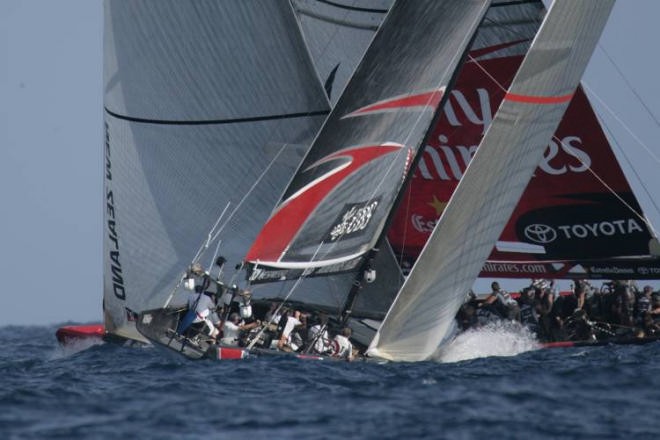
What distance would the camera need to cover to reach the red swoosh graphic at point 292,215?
20.5 metres

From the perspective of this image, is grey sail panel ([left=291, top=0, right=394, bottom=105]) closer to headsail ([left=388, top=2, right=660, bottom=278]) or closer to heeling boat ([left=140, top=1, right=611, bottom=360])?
headsail ([left=388, top=2, right=660, bottom=278])

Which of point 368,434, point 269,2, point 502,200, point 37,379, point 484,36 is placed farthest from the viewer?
point 484,36

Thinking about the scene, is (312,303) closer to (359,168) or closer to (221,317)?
(221,317)

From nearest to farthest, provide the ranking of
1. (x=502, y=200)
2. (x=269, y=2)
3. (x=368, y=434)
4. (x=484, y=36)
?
(x=368, y=434) < (x=502, y=200) < (x=269, y=2) < (x=484, y=36)

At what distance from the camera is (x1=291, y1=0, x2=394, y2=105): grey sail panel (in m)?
26.4

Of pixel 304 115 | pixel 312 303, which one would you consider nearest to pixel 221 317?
pixel 312 303

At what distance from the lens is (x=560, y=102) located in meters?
22.3

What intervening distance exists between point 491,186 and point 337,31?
6082 millimetres

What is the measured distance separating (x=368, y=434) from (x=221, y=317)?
27.1ft

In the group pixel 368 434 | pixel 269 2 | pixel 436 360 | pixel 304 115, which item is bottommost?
pixel 368 434

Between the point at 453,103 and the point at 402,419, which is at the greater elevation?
the point at 453,103

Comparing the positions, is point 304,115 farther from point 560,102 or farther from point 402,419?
point 402,419

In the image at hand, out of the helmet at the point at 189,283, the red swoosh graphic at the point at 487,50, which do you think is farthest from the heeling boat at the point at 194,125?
the helmet at the point at 189,283

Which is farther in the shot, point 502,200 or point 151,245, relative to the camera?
point 151,245
